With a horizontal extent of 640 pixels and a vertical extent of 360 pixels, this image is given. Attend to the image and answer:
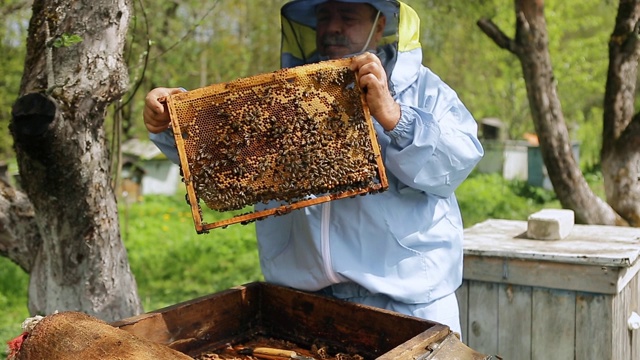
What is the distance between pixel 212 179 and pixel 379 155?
55 centimetres

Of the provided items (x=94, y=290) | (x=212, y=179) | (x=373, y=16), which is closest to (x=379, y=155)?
(x=212, y=179)

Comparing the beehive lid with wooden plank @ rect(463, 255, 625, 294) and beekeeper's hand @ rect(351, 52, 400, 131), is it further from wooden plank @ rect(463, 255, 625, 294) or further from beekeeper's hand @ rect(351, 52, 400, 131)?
beekeeper's hand @ rect(351, 52, 400, 131)

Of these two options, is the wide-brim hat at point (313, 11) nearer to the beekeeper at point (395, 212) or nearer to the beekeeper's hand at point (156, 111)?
the beekeeper at point (395, 212)

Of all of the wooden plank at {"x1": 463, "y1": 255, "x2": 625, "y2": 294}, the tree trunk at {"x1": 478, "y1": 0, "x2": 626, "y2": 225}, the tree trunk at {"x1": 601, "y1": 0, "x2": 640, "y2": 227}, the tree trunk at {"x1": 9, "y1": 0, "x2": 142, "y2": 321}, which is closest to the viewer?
the tree trunk at {"x1": 9, "y1": 0, "x2": 142, "y2": 321}

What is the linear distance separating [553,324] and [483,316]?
386 millimetres

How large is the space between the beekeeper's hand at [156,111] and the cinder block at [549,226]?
236cm

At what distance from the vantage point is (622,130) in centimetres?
500

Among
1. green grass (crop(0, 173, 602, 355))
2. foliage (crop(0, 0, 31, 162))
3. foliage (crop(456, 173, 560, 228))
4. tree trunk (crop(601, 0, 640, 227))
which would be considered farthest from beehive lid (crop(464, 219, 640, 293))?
foliage (crop(456, 173, 560, 228))

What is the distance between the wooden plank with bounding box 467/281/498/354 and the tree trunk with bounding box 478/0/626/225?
1.90 m

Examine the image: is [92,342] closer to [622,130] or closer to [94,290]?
[94,290]

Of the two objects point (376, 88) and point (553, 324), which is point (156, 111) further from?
point (553, 324)

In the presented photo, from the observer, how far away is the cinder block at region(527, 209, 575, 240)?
11.8ft

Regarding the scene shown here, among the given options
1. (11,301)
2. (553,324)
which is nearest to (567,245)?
(553,324)

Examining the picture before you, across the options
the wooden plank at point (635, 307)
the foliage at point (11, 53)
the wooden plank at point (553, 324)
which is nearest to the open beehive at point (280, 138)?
the wooden plank at point (553, 324)
